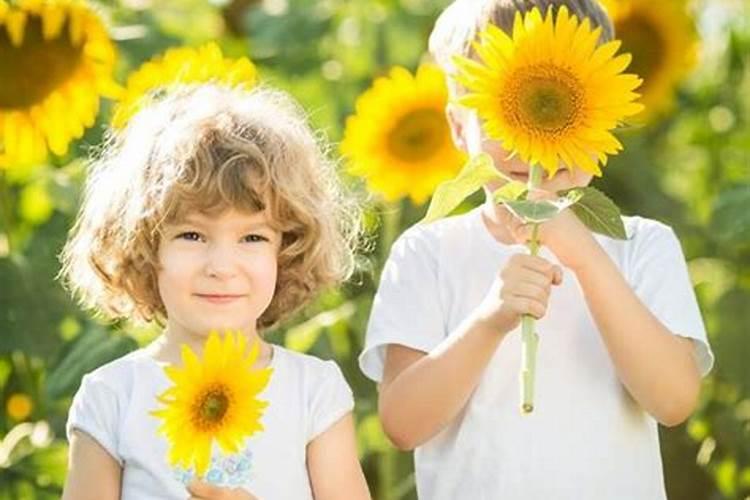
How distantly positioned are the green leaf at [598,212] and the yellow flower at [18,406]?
119 centimetres

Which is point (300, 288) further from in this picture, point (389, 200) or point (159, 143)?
point (389, 200)

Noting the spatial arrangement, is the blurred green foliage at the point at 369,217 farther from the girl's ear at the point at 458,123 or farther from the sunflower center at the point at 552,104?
the sunflower center at the point at 552,104

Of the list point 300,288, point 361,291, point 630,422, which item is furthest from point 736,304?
point 300,288

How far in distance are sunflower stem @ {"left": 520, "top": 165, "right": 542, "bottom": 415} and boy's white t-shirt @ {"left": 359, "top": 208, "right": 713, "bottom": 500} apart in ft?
0.78

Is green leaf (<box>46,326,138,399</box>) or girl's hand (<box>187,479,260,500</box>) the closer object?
girl's hand (<box>187,479,260,500</box>)

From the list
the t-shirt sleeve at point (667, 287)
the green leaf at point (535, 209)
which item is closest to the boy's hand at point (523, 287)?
the green leaf at point (535, 209)

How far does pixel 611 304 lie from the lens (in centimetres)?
238

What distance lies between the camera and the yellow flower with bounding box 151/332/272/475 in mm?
2039

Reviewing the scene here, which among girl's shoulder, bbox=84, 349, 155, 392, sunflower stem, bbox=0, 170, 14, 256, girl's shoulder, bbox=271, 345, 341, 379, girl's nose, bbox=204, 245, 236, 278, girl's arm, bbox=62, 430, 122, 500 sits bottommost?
girl's arm, bbox=62, 430, 122, 500

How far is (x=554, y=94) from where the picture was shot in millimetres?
2143

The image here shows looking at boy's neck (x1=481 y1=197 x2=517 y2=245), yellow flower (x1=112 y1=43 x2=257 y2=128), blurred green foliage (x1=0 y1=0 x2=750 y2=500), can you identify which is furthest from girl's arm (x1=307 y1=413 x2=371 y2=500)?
blurred green foliage (x1=0 y1=0 x2=750 y2=500)

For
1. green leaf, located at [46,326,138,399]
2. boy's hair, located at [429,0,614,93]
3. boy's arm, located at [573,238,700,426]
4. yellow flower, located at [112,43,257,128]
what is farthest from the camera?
green leaf, located at [46,326,138,399]

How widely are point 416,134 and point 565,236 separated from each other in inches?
37.4

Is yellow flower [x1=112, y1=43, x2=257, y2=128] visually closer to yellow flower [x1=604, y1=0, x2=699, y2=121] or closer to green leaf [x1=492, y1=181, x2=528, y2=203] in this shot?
green leaf [x1=492, y1=181, x2=528, y2=203]
